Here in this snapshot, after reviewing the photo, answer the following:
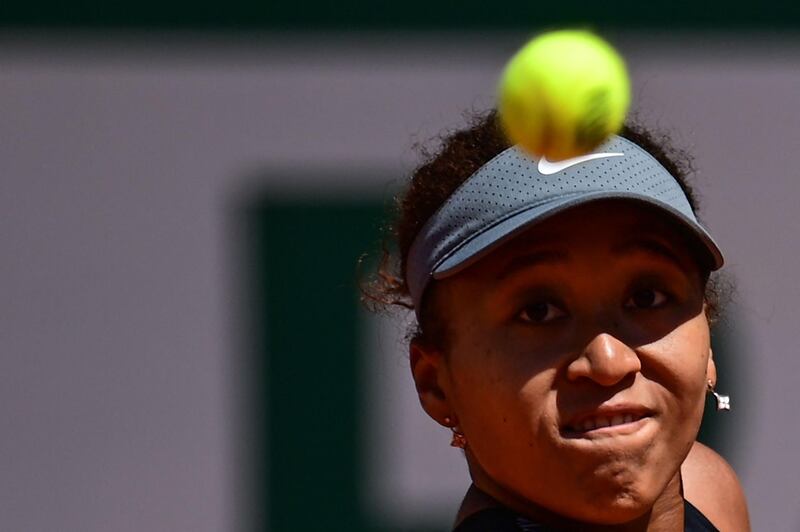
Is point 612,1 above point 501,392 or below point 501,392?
above

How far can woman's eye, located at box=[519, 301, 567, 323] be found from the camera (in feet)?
5.46

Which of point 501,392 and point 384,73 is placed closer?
point 501,392

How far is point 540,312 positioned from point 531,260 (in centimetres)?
6

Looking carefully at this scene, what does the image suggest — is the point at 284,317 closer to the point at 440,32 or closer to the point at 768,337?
the point at 440,32

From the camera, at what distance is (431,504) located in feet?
11.8

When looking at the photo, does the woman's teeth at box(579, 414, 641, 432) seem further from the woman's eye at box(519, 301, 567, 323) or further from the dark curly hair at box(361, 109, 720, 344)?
the dark curly hair at box(361, 109, 720, 344)

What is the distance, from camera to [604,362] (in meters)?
1.62

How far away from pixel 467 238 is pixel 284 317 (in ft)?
6.30

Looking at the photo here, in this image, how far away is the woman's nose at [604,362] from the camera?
1615 millimetres

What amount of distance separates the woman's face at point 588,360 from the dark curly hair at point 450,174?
0.12m

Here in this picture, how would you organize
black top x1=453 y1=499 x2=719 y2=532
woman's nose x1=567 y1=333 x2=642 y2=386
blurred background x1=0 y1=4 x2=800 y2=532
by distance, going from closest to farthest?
woman's nose x1=567 y1=333 x2=642 y2=386 → black top x1=453 y1=499 x2=719 y2=532 → blurred background x1=0 y1=4 x2=800 y2=532

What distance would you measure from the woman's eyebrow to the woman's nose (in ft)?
0.31

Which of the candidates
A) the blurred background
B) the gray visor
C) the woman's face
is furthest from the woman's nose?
the blurred background

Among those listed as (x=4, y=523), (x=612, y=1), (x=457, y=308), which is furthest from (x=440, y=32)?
(x=457, y=308)
